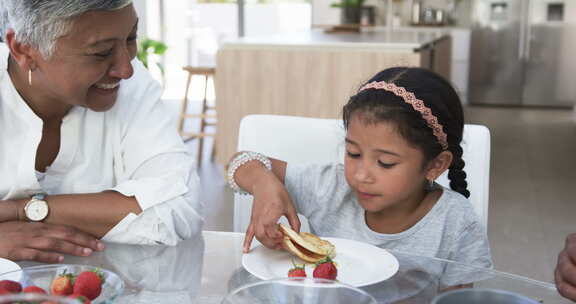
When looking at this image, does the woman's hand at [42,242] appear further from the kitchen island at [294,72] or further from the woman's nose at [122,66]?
the kitchen island at [294,72]

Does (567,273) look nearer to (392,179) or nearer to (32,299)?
(392,179)

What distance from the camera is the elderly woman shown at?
1249 mm

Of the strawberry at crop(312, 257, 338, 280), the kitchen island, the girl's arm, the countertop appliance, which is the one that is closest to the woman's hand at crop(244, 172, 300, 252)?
the girl's arm

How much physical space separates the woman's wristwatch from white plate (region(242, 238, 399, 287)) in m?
0.44

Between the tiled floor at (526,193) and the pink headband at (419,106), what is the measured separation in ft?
5.38

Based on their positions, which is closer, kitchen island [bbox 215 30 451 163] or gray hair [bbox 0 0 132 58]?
gray hair [bbox 0 0 132 58]

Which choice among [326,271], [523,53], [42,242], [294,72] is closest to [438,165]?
[326,271]

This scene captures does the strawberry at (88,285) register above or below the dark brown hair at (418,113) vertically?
below

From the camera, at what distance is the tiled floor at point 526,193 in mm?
3129

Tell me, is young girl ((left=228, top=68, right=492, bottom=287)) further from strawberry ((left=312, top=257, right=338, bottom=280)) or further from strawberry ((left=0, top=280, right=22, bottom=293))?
strawberry ((left=0, top=280, right=22, bottom=293))

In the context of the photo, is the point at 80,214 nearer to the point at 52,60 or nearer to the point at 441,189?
the point at 52,60

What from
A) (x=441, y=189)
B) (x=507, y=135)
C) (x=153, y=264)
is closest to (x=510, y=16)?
(x=507, y=135)

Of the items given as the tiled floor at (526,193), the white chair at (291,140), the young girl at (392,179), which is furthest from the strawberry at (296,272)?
the tiled floor at (526,193)

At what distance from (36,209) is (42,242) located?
117 millimetres
